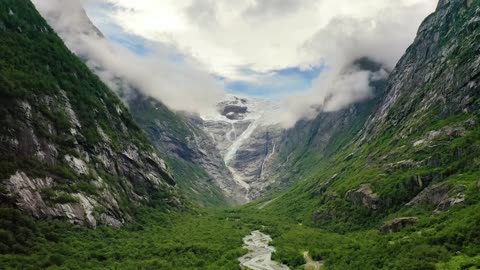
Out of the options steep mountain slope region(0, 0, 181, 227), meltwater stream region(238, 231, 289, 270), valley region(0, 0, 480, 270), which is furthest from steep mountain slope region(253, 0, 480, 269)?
steep mountain slope region(0, 0, 181, 227)

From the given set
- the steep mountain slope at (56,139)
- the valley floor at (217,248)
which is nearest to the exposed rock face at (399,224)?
the valley floor at (217,248)

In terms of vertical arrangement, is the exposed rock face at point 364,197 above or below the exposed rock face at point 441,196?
above

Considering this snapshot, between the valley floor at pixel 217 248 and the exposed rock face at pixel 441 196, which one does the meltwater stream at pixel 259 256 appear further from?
the exposed rock face at pixel 441 196

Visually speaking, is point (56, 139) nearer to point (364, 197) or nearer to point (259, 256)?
point (259, 256)

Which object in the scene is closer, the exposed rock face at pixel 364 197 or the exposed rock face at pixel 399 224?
the exposed rock face at pixel 399 224

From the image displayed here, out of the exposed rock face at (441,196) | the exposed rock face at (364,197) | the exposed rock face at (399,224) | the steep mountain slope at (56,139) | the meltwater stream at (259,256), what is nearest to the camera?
the steep mountain slope at (56,139)

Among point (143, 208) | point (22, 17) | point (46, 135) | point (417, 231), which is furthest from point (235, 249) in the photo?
point (22, 17)
